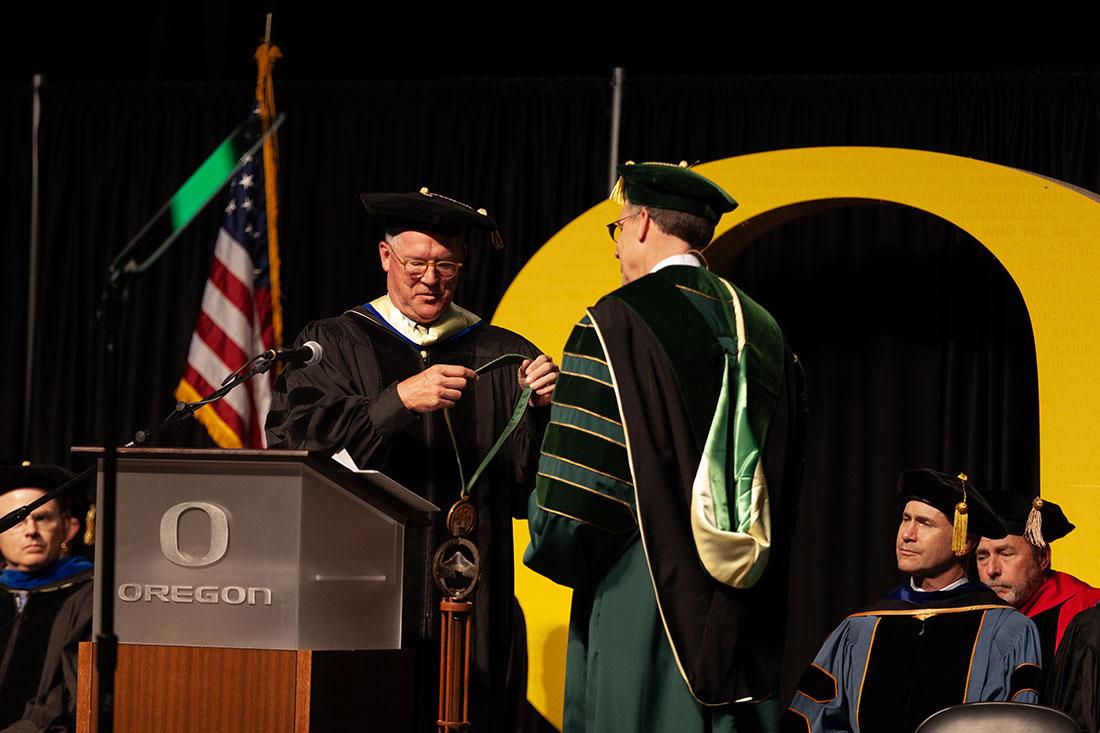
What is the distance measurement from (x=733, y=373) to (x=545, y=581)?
2594mm

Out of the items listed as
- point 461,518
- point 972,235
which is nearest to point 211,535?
point 461,518

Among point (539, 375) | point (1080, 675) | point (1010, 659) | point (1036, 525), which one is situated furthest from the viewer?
point (1036, 525)

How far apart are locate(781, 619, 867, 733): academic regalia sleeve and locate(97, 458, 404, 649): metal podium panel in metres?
2.28

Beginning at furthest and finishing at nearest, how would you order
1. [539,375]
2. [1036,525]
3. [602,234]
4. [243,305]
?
[243,305], [602,234], [1036,525], [539,375]

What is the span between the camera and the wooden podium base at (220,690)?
3.17m

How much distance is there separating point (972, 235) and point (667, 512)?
3.13 m

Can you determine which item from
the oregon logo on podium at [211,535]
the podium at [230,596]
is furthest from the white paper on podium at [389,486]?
the oregon logo on podium at [211,535]

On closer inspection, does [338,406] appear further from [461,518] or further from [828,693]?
[828,693]

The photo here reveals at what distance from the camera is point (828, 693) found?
523 cm

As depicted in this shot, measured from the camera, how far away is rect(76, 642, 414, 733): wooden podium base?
317 cm

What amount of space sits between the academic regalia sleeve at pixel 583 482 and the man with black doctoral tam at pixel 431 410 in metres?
0.68

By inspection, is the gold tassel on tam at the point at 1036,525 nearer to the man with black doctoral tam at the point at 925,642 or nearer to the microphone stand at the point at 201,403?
the man with black doctoral tam at the point at 925,642

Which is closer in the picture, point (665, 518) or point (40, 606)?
point (665, 518)

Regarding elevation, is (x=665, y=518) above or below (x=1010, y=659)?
above
